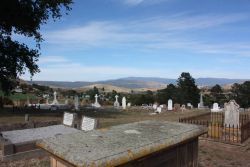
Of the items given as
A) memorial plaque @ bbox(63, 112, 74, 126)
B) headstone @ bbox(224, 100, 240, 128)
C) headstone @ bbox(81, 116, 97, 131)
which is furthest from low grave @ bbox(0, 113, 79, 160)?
headstone @ bbox(224, 100, 240, 128)

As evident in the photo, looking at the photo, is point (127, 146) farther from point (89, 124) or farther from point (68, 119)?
point (68, 119)

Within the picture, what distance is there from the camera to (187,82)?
47000mm

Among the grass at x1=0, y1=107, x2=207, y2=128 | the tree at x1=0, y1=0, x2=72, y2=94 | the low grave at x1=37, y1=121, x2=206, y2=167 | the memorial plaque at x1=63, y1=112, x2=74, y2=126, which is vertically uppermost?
the tree at x1=0, y1=0, x2=72, y2=94

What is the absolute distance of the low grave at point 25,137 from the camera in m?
9.20

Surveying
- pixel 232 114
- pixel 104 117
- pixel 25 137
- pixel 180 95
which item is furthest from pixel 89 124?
pixel 180 95

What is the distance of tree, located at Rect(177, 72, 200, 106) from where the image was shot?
4566cm

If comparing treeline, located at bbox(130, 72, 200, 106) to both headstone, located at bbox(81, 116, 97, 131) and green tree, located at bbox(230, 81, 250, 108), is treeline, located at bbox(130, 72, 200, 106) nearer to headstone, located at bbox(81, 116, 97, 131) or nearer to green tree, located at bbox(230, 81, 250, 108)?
green tree, located at bbox(230, 81, 250, 108)

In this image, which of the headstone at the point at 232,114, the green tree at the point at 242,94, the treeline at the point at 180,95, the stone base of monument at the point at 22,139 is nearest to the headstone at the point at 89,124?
the stone base of monument at the point at 22,139

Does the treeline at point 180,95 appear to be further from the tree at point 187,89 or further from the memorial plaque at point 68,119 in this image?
the memorial plaque at point 68,119

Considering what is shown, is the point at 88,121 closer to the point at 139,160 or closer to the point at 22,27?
the point at 139,160

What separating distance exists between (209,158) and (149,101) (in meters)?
36.5

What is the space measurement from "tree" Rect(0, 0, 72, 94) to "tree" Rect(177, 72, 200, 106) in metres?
28.1

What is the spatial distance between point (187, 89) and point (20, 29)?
3113 centimetres

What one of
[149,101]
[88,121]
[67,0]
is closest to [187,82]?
[149,101]
